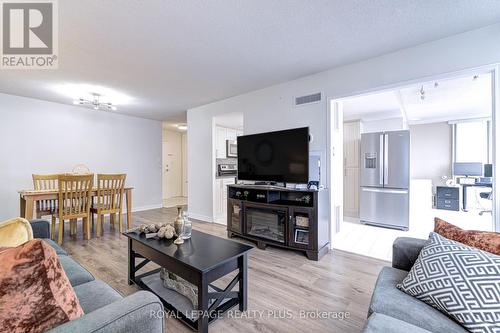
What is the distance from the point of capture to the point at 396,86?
101 inches

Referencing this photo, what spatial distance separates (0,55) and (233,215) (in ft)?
11.7

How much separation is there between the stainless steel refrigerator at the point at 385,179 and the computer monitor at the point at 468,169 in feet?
10.5

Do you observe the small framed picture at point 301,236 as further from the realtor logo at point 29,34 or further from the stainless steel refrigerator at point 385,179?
the realtor logo at point 29,34

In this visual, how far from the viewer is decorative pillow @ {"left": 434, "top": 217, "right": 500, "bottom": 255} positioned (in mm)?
1188

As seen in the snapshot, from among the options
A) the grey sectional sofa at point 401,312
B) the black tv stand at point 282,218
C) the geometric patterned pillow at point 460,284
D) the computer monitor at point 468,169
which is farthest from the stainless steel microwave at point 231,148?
the computer monitor at point 468,169

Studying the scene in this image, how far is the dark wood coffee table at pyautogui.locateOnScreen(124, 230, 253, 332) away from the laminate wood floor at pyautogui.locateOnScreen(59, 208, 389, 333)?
0.10 meters

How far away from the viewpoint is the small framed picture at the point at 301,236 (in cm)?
282

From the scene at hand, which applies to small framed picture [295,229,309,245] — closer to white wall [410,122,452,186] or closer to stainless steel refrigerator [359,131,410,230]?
stainless steel refrigerator [359,131,410,230]

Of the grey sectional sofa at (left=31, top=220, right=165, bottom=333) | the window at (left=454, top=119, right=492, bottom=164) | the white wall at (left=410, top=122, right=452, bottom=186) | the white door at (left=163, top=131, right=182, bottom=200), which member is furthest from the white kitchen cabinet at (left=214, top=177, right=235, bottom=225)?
the window at (left=454, top=119, right=492, bottom=164)

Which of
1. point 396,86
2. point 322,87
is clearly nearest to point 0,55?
point 322,87

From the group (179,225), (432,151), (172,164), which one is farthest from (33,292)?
(432,151)

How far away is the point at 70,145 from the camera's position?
4656 mm

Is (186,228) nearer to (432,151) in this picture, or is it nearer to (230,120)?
(230,120)

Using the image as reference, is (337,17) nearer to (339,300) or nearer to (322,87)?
(322,87)
